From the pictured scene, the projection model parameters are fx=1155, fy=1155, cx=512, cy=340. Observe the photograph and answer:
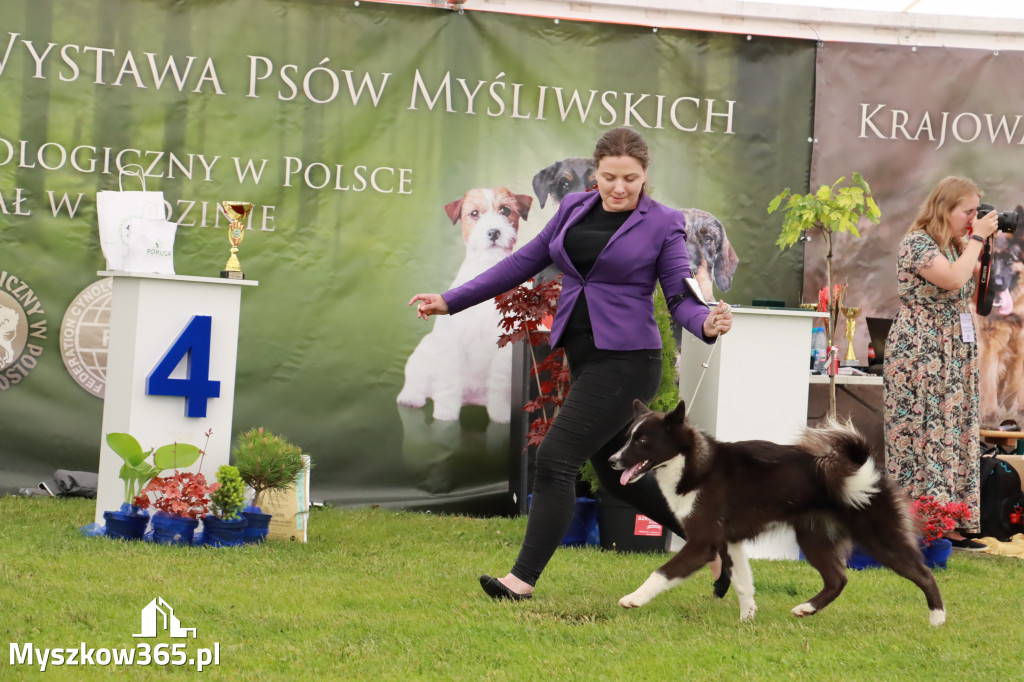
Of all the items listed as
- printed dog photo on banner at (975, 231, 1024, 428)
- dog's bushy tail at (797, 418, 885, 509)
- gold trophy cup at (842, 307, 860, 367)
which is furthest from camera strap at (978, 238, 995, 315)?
dog's bushy tail at (797, 418, 885, 509)

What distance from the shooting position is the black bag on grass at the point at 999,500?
277 inches

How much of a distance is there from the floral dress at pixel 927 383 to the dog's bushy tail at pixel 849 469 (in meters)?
2.01

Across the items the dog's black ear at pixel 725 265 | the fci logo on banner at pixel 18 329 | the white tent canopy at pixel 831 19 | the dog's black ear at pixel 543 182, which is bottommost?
the fci logo on banner at pixel 18 329

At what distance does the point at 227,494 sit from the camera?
537cm

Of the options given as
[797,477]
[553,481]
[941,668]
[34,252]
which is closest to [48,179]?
[34,252]

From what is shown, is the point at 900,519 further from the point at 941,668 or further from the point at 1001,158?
the point at 1001,158

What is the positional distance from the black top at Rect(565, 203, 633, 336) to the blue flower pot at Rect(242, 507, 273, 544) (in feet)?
6.70

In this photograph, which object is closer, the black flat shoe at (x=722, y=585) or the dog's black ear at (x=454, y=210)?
the black flat shoe at (x=722, y=585)

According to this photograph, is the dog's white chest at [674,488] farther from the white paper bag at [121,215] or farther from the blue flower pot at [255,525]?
the white paper bag at [121,215]

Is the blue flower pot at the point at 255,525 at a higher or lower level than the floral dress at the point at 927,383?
lower

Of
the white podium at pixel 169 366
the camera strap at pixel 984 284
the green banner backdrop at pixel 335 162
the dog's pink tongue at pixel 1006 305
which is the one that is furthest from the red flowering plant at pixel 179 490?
the dog's pink tongue at pixel 1006 305

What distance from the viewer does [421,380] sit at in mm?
7355

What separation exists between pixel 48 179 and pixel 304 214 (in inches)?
60.7

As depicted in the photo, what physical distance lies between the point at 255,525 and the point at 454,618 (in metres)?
1.92
